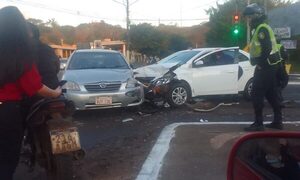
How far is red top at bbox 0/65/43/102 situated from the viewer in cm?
375

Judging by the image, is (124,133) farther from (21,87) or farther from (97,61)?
(21,87)

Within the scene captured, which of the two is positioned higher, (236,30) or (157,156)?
(236,30)

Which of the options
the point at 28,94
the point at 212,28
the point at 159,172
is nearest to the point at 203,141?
the point at 159,172

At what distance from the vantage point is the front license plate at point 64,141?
4.36 meters

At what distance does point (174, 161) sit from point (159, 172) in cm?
52

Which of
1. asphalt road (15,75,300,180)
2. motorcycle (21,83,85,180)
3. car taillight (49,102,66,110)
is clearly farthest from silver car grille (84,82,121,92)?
car taillight (49,102,66,110)

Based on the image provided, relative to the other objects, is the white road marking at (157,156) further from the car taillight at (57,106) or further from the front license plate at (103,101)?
the front license plate at (103,101)

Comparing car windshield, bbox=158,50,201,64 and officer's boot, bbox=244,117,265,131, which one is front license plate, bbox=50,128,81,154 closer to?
officer's boot, bbox=244,117,265,131

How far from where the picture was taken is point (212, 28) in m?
56.4

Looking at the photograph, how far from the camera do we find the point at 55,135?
4371 mm

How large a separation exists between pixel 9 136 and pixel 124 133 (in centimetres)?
464

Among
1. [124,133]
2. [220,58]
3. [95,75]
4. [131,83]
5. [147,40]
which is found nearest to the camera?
[124,133]

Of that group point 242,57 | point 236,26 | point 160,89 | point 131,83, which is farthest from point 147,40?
point 131,83

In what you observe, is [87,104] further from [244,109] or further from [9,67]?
[9,67]
